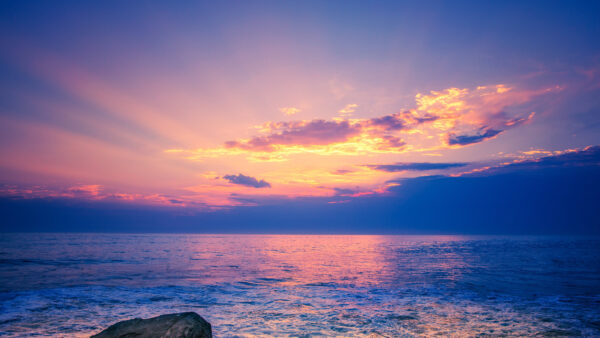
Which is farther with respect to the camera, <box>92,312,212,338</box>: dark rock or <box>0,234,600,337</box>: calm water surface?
<box>0,234,600,337</box>: calm water surface

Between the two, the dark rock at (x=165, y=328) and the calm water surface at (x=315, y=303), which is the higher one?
the dark rock at (x=165, y=328)

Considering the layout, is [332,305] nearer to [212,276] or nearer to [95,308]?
[95,308]

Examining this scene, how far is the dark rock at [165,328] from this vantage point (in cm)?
549

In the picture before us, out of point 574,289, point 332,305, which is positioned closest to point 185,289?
point 332,305

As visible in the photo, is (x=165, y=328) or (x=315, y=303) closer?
(x=165, y=328)

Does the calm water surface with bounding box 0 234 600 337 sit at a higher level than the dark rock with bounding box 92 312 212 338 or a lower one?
lower

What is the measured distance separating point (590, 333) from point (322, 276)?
15800 millimetres

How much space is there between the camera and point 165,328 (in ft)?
18.3

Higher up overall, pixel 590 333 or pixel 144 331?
pixel 144 331

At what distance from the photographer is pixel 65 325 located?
9.95 metres

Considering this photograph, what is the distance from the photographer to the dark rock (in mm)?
5488

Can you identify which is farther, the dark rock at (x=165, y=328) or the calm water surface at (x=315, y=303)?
the calm water surface at (x=315, y=303)

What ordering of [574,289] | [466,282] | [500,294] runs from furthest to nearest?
[466,282] < [574,289] < [500,294]

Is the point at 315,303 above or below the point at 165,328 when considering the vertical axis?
below
